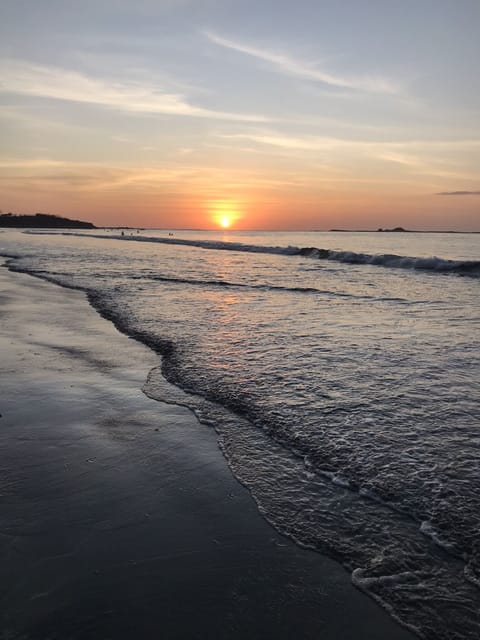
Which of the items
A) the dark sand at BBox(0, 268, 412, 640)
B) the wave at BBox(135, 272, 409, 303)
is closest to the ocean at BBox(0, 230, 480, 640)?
the dark sand at BBox(0, 268, 412, 640)

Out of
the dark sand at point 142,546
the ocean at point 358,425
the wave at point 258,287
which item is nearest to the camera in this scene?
the dark sand at point 142,546

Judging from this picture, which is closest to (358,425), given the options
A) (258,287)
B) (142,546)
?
(142,546)

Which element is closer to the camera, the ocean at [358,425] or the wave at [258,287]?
the ocean at [358,425]

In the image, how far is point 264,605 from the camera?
2754 mm

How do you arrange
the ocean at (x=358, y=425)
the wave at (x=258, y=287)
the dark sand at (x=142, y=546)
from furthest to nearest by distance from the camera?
1. the wave at (x=258, y=287)
2. the ocean at (x=358, y=425)
3. the dark sand at (x=142, y=546)

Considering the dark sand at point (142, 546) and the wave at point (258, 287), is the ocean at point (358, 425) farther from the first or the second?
the wave at point (258, 287)

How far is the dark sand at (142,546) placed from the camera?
2.62m

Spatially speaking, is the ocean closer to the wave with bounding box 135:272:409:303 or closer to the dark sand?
the dark sand

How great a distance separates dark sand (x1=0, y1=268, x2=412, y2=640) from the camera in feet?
8.59

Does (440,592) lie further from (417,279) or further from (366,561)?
(417,279)

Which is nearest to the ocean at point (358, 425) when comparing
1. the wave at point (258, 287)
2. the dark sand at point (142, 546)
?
the dark sand at point (142, 546)

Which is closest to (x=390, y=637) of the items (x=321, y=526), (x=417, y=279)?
(x=321, y=526)

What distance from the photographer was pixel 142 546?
3.27 m

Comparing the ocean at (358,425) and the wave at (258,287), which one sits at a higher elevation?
the wave at (258,287)
